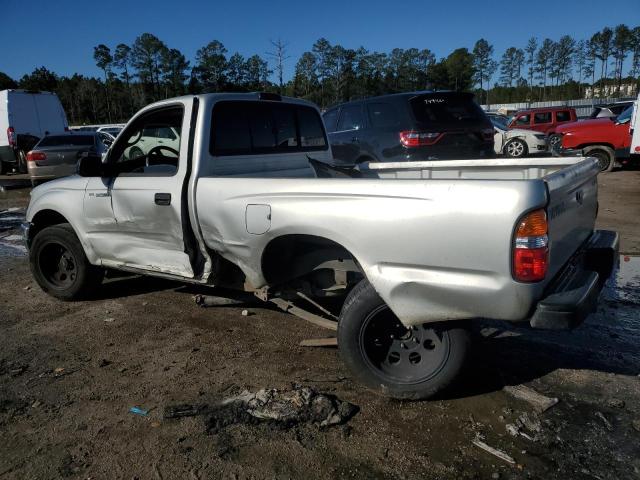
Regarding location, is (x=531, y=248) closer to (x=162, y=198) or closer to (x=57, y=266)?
(x=162, y=198)

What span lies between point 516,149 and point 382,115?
9.40 metres

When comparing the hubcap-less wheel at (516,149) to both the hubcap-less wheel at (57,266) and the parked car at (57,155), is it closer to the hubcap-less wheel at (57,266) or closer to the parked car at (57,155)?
the parked car at (57,155)

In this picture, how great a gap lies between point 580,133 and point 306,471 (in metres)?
13.9

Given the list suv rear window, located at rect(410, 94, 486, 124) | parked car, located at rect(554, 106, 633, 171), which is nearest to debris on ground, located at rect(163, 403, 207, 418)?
suv rear window, located at rect(410, 94, 486, 124)

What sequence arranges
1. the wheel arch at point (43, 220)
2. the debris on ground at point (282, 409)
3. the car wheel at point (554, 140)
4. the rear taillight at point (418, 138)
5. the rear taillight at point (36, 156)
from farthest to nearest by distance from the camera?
the car wheel at point (554, 140)
the rear taillight at point (36, 156)
the rear taillight at point (418, 138)
the wheel arch at point (43, 220)
the debris on ground at point (282, 409)

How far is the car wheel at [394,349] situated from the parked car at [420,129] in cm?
528

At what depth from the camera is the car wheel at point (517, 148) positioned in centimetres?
1614

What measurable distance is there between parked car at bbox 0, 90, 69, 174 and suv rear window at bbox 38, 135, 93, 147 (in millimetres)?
4984

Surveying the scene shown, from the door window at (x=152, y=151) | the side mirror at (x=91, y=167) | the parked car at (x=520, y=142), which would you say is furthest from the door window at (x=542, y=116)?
the side mirror at (x=91, y=167)

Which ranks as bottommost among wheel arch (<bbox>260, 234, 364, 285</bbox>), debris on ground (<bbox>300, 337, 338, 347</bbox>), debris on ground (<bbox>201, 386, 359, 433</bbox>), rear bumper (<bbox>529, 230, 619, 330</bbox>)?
debris on ground (<bbox>201, 386, 359, 433</bbox>)

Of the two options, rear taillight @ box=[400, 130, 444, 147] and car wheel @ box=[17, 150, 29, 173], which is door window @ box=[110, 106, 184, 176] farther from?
car wheel @ box=[17, 150, 29, 173]

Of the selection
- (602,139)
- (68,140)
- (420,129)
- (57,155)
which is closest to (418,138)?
(420,129)

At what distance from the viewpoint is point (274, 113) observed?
4.52m

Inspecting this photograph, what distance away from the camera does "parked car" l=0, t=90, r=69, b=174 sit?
17797mm
